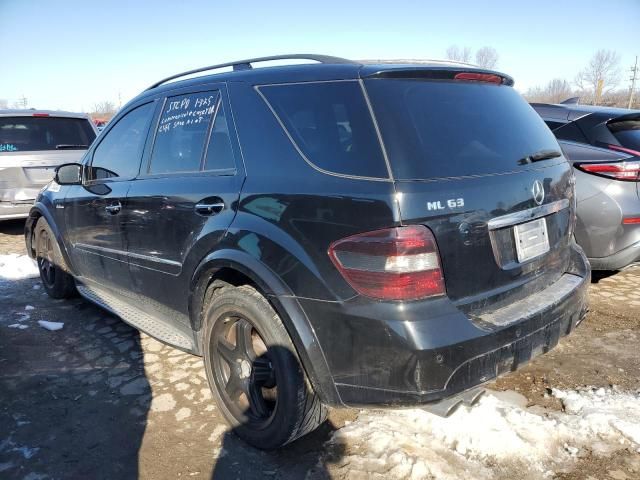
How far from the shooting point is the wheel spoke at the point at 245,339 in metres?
2.54

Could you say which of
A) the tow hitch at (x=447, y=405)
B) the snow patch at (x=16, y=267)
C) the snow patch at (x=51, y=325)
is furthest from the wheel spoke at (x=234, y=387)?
the snow patch at (x=16, y=267)

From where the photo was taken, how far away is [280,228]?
219 centimetres

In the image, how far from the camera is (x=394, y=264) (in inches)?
75.2

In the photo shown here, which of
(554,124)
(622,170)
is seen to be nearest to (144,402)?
(622,170)

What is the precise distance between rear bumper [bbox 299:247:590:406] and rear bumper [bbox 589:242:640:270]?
7.52 ft

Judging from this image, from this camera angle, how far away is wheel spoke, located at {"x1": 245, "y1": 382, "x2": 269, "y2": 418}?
2.55m

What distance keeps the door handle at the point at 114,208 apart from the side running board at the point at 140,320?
2.22ft

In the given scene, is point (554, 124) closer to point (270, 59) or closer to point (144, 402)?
point (270, 59)

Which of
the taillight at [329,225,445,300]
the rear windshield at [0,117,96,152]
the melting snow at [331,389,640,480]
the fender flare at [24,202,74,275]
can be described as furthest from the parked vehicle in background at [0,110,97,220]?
the taillight at [329,225,445,300]

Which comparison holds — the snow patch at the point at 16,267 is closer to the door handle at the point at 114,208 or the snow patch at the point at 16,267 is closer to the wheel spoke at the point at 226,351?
the door handle at the point at 114,208

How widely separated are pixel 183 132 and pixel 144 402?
5.40ft

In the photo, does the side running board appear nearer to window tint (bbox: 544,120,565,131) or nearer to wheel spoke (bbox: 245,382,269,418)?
wheel spoke (bbox: 245,382,269,418)

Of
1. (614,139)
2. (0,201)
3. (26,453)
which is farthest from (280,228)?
(0,201)

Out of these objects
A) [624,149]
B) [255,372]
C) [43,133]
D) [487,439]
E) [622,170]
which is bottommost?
[487,439]
